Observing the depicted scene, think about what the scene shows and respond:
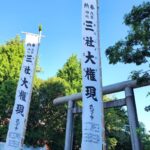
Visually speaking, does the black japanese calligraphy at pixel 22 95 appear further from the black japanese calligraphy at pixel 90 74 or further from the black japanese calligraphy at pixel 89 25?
the black japanese calligraphy at pixel 89 25

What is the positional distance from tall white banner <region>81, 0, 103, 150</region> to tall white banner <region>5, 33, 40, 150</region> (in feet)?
10.2

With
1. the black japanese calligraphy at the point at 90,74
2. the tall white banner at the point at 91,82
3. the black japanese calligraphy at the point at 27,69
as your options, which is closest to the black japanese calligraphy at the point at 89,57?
the tall white banner at the point at 91,82

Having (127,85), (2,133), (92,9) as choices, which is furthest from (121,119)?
(92,9)

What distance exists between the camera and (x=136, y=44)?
27.2ft

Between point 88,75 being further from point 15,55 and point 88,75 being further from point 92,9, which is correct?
point 15,55

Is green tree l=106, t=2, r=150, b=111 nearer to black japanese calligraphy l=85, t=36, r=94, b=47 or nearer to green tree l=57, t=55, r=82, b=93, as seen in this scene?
black japanese calligraphy l=85, t=36, r=94, b=47

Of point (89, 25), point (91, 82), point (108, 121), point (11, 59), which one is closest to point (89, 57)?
point (91, 82)

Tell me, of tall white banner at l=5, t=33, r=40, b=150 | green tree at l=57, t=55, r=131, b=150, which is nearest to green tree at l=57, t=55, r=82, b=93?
green tree at l=57, t=55, r=131, b=150

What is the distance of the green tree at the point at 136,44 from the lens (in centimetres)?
A: 798

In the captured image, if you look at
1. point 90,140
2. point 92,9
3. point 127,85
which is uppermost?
point 92,9

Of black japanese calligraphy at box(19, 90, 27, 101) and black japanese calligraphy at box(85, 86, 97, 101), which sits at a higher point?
black japanese calligraphy at box(19, 90, 27, 101)

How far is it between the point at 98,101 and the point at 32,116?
12486 millimetres

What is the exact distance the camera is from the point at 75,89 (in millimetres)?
21656

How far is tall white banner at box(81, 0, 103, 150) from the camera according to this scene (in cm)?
733
